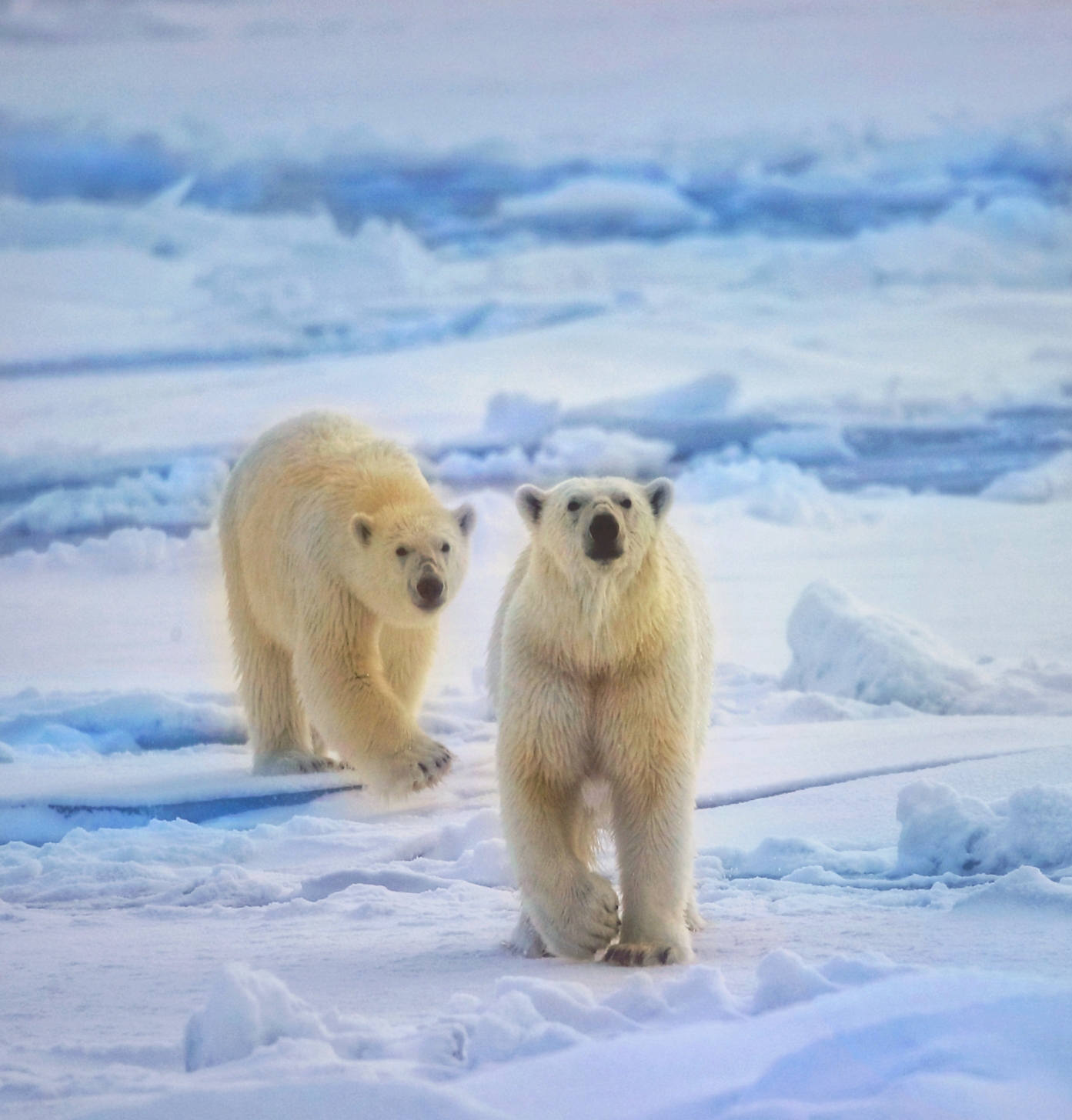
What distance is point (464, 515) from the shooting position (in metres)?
4.72

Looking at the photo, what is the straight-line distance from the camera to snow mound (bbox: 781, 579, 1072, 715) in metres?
5.78

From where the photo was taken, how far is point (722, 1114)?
2779mm

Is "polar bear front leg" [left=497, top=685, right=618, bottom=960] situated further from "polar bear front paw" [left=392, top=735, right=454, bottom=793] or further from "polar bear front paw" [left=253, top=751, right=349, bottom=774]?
"polar bear front paw" [left=253, top=751, right=349, bottom=774]

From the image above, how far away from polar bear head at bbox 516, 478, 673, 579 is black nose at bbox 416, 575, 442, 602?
1148 millimetres

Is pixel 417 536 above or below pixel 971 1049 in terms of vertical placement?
above

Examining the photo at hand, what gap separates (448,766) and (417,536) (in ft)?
2.12

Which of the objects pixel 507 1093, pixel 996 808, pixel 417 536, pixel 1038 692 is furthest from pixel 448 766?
pixel 1038 692

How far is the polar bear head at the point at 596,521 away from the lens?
3195 mm

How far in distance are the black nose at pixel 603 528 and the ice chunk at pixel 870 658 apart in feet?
9.24

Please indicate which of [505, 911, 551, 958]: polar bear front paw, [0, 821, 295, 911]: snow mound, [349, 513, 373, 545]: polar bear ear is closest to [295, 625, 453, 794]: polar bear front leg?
[349, 513, 373, 545]: polar bear ear

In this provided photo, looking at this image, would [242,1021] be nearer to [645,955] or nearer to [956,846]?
[645,955]

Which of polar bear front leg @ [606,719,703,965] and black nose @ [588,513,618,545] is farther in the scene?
polar bear front leg @ [606,719,703,965]

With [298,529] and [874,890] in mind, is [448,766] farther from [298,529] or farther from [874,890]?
[874,890]

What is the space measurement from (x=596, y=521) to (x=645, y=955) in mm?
859
